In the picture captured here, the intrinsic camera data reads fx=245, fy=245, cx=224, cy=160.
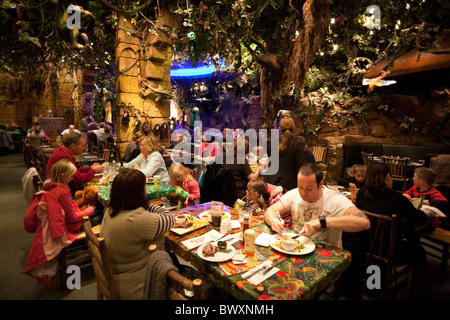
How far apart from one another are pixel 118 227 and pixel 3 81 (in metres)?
16.2

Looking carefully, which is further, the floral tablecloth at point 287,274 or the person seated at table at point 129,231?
the person seated at table at point 129,231

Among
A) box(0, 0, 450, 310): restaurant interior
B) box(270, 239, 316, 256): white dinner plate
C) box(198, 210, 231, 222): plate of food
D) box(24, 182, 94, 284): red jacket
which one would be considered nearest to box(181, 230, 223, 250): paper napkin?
box(0, 0, 450, 310): restaurant interior

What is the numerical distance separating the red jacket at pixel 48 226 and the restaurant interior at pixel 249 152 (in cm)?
4

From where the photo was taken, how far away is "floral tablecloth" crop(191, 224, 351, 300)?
4.12 ft

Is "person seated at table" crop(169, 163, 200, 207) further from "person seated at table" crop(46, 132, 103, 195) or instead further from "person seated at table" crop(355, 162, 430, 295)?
"person seated at table" crop(355, 162, 430, 295)

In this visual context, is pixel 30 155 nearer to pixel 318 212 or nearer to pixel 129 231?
pixel 129 231

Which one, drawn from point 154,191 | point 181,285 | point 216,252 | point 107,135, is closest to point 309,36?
point 154,191

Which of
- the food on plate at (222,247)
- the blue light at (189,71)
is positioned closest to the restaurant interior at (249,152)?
the food on plate at (222,247)

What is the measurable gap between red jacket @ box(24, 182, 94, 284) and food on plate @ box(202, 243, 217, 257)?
153cm

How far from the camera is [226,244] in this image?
1625mm

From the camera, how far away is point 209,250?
1571 mm

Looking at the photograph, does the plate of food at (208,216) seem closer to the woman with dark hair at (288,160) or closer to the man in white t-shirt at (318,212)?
the man in white t-shirt at (318,212)

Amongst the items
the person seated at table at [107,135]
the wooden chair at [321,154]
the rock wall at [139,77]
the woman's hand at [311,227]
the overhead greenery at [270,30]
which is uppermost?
the overhead greenery at [270,30]

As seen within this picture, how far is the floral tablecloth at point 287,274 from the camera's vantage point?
125 cm
